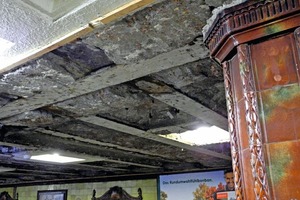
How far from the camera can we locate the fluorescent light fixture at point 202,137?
346 centimetres

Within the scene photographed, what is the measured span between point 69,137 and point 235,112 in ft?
7.63

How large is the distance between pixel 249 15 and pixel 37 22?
813 millimetres

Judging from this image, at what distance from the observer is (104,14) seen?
1.20 metres

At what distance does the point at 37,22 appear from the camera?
4.26 feet

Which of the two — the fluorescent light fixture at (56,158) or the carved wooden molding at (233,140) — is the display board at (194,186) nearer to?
the fluorescent light fixture at (56,158)

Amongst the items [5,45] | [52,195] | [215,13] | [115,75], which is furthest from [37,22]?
[52,195]

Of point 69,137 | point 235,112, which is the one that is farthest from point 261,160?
point 69,137

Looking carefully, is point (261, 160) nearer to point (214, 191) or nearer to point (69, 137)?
point (69, 137)

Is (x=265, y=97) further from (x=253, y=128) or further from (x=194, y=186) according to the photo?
(x=194, y=186)

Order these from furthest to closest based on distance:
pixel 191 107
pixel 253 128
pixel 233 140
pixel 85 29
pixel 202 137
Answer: pixel 202 137, pixel 191 107, pixel 85 29, pixel 233 140, pixel 253 128

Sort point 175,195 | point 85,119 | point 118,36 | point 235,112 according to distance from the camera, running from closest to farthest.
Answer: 1. point 235,112
2. point 118,36
3. point 85,119
4. point 175,195

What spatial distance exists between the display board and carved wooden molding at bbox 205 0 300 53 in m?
4.62

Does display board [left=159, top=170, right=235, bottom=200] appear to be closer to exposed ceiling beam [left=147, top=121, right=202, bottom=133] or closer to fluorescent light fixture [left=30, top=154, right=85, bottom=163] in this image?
fluorescent light fixture [left=30, top=154, right=85, bottom=163]

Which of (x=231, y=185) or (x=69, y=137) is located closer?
(x=69, y=137)
